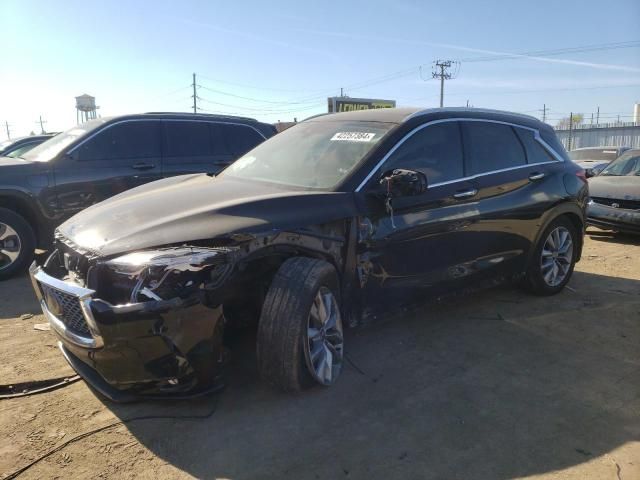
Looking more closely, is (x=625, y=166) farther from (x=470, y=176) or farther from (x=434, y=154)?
(x=434, y=154)

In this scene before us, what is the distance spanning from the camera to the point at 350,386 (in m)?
3.33

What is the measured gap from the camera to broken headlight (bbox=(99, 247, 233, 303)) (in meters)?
2.59

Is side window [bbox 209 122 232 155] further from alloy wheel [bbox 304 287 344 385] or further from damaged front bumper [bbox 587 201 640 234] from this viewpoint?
damaged front bumper [bbox 587 201 640 234]

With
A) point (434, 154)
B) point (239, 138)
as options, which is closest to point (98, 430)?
point (434, 154)

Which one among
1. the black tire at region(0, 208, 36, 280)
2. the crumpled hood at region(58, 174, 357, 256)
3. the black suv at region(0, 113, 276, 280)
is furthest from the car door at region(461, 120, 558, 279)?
the black tire at region(0, 208, 36, 280)

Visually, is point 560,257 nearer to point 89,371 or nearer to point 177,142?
point 89,371

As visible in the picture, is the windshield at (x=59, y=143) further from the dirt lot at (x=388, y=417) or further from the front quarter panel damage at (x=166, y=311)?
the front quarter panel damage at (x=166, y=311)

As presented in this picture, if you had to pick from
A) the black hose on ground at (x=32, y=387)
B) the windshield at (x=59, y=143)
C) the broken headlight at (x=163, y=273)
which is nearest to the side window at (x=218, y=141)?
the windshield at (x=59, y=143)

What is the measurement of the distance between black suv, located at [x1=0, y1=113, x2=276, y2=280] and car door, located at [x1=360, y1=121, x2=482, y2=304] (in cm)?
408

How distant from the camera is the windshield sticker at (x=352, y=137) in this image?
3.79 m

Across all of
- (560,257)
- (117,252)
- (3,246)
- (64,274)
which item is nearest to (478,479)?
(117,252)

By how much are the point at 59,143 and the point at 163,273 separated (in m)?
4.95

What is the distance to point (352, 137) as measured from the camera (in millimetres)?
3873

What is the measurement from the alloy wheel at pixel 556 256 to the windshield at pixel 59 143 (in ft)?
18.4
